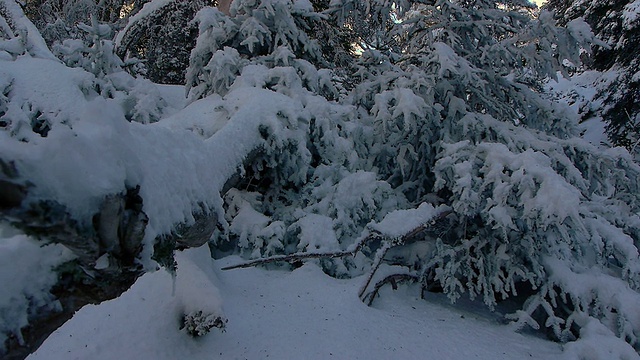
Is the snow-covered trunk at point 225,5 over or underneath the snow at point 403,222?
over

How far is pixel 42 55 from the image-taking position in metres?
4.77

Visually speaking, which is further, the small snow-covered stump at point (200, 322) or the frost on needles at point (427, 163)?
the frost on needles at point (427, 163)

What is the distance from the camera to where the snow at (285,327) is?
274 centimetres

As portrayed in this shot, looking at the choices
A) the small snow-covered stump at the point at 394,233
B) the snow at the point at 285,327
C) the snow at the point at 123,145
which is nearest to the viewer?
the snow at the point at 123,145

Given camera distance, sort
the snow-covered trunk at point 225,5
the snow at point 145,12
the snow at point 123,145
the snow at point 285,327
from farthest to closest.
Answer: the snow-covered trunk at point 225,5 → the snow at point 145,12 → the snow at point 285,327 → the snow at point 123,145

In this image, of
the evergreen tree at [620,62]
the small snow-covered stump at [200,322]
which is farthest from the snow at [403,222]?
the evergreen tree at [620,62]

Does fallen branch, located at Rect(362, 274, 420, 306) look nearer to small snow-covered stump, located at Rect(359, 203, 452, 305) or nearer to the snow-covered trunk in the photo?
small snow-covered stump, located at Rect(359, 203, 452, 305)

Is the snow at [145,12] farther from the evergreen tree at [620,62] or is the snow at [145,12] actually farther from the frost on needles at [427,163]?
the evergreen tree at [620,62]

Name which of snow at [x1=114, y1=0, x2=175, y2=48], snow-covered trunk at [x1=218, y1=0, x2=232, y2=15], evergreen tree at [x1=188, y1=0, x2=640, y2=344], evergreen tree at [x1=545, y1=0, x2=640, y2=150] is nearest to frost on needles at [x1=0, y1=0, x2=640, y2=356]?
evergreen tree at [x1=188, y1=0, x2=640, y2=344]

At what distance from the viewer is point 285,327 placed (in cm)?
325

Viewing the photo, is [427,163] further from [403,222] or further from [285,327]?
[285,327]

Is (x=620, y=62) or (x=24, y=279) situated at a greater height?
(x=620, y=62)

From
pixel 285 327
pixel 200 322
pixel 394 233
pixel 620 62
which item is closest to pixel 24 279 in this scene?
pixel 200 322

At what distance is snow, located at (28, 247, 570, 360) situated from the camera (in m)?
2.74
